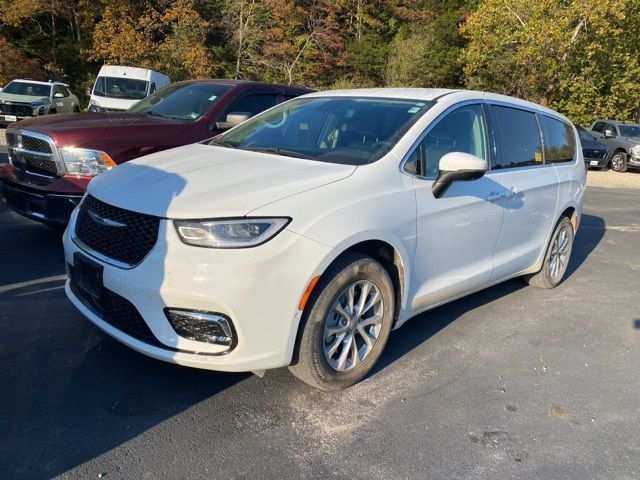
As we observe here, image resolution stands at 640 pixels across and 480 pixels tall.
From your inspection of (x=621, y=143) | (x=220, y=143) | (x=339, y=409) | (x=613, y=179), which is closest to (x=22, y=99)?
(x=220, y=143)

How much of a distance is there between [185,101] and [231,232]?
416cm

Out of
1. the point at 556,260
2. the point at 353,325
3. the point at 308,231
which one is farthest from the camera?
the point at 556,260

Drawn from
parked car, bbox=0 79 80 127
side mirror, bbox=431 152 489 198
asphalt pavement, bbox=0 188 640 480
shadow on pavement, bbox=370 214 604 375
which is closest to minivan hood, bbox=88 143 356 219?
side mirror, bbox=431 152 489 198

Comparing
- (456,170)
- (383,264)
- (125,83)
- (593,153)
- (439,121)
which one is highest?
(439,121)

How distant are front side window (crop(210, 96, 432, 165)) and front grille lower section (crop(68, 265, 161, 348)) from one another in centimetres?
→ 146

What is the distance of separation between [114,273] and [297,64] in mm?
34594

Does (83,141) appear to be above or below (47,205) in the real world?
above

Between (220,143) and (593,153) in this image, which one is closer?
(220,143)

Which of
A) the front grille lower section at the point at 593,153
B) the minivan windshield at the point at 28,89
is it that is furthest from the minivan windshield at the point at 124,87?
the front grille lower section at the point at 593,153

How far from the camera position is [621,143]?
20.6 metres

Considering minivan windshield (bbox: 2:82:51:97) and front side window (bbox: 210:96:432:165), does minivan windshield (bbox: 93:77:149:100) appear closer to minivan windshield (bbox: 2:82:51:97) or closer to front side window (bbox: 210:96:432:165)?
minivan windshield (bbox: 2:82:51:97)

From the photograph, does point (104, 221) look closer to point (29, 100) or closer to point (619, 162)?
point (29, 100)

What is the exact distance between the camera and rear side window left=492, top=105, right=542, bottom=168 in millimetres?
4496

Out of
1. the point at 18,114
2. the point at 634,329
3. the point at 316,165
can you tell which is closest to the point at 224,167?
the point at 316,165
